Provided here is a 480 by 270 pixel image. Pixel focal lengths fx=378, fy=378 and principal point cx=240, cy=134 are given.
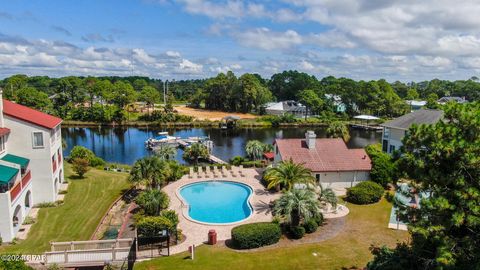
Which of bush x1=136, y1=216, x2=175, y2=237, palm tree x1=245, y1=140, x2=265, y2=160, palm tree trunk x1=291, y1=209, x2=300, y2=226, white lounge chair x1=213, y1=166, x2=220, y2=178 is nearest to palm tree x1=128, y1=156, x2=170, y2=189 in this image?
white lounge chair x1=213, y1=166, x2=220, y2=178

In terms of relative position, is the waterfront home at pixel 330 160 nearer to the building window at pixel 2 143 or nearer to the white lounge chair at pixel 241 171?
the white lounge chair at pixel 241 171

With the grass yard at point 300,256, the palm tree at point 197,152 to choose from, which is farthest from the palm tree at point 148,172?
the palm tree at point 197,152

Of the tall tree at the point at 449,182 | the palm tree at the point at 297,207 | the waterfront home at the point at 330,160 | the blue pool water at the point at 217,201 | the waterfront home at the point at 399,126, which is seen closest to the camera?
the tall tree at the point at 449,182

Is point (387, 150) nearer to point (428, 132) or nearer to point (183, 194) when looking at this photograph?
point (183, 194)

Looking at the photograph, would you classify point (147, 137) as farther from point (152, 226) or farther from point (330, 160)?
point (152, 226)

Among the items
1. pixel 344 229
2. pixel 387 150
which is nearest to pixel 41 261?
pixel 344 229

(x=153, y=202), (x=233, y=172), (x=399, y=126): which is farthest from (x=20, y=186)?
(x=399, y=126)
